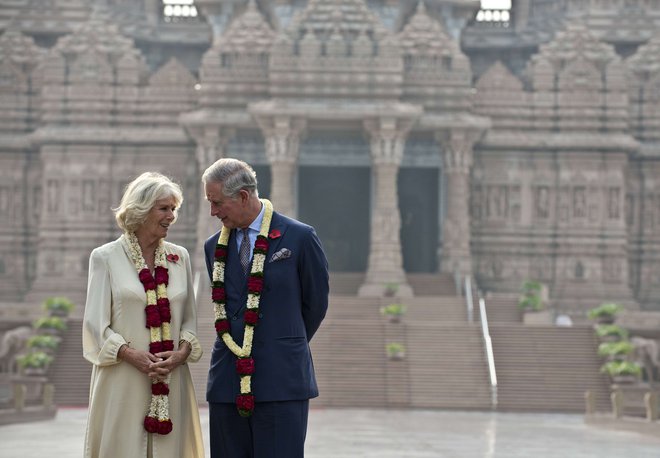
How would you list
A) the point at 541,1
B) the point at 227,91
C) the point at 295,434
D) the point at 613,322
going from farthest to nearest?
1. the point at 541,1
2. the point at 227,91
3. the point at 613,322
4. the point at 295,434

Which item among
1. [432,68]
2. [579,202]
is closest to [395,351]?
[432,68]

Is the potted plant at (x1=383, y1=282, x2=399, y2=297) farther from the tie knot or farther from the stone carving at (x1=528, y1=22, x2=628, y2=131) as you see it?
the tie knot

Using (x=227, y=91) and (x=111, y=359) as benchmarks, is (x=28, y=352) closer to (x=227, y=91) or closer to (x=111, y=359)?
(x=227, y=91)

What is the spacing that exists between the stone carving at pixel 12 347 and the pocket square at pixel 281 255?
25.4 meters

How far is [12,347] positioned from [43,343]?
202 cm

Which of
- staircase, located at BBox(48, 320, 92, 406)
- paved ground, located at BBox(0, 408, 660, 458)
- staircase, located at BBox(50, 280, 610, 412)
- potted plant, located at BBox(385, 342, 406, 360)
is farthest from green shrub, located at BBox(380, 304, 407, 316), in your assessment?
staircase, located at BBox(48, 320, 92, 406)

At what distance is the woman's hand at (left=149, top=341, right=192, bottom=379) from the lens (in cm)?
866

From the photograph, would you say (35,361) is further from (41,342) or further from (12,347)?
(12,347)

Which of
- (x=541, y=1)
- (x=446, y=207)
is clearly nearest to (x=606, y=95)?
(x=446, y=207)

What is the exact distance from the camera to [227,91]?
39188mm

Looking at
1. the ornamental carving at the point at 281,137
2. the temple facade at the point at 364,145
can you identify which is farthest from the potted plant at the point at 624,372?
the ornamental carving at the point at 281,137

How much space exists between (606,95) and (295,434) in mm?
34116

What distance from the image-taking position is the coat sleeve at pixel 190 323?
348 inches

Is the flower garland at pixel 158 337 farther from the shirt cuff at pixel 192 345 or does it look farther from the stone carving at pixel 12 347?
the stone carving at pixel 12 347
